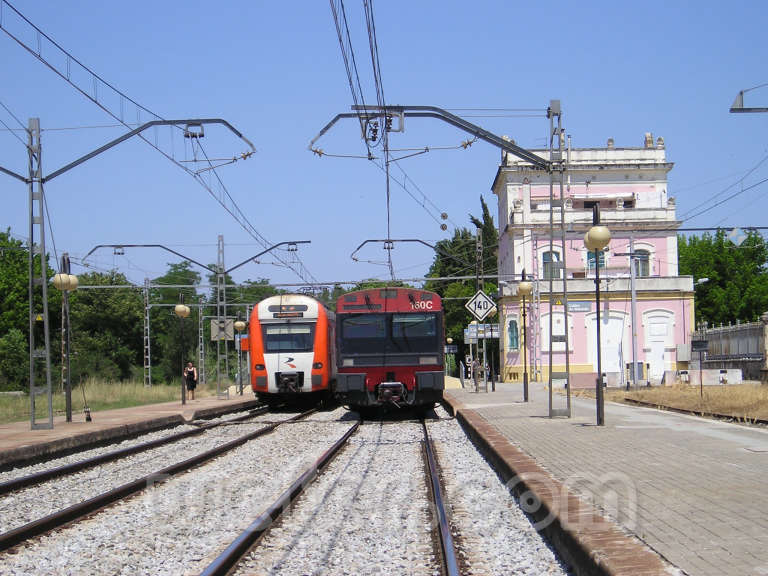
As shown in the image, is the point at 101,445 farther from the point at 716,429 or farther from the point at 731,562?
the point at 731,562

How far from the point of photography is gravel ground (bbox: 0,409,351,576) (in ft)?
22.2

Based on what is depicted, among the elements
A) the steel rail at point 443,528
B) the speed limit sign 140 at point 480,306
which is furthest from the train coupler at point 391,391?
Answer: the steel rail at point 443,528

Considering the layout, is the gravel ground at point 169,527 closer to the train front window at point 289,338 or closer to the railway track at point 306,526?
the railway track at point 306,526

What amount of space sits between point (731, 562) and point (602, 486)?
3.09 metres

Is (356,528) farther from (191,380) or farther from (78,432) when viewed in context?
(191,380)

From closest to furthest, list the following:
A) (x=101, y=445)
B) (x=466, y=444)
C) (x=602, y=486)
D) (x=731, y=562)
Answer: (x=731, y=562), (x=602, y=486), (x=466, y=444), (x=101, y=445)

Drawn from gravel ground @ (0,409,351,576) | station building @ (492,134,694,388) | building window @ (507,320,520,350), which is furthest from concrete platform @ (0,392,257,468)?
building window @ (507,320,520,350)

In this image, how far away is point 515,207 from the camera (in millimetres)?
57156

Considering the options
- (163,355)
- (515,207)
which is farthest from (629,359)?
(163,355)

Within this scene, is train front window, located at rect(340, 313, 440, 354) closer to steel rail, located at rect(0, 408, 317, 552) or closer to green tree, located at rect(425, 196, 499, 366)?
steel rail, located at rect(0, 408, 317, 552)

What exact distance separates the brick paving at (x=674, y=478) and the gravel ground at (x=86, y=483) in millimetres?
5211

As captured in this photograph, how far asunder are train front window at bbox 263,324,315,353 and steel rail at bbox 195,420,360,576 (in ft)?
44.4

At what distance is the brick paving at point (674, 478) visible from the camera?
5711 mm

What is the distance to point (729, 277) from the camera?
7662cm
